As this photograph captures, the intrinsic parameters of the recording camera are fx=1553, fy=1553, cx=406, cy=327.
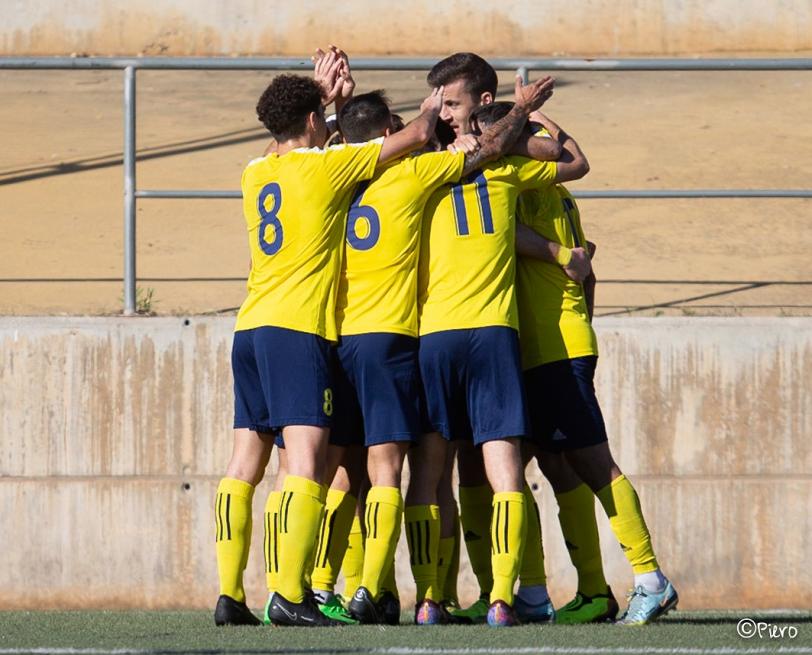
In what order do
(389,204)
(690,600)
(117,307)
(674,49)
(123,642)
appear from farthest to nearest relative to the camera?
(674,49) → (117,307) → (690,600) → (389,204) → (123,642)

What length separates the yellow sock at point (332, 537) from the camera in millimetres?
5973

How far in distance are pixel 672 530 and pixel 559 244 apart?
1.80m

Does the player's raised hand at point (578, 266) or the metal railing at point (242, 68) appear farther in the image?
the metal railing at point (242, 68)

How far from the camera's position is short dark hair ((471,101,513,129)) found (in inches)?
237

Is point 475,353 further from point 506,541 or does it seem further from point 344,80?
point 344,80

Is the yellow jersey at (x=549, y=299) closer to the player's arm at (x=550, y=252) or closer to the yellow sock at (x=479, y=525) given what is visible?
the player's arm at (x=550, y=252)

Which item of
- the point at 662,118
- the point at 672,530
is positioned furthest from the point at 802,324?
the point at 662,118

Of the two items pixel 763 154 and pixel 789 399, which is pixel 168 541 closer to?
pixel 789 399

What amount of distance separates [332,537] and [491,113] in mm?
1760

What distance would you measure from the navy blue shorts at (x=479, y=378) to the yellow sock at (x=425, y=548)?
12.2 inches

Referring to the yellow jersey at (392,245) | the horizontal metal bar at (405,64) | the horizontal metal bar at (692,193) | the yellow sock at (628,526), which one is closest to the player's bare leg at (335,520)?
the yellow jersey at (392,245)

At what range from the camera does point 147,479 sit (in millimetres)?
7180

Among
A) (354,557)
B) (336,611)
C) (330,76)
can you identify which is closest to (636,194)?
(330,76)

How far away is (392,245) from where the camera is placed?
19.0ft
